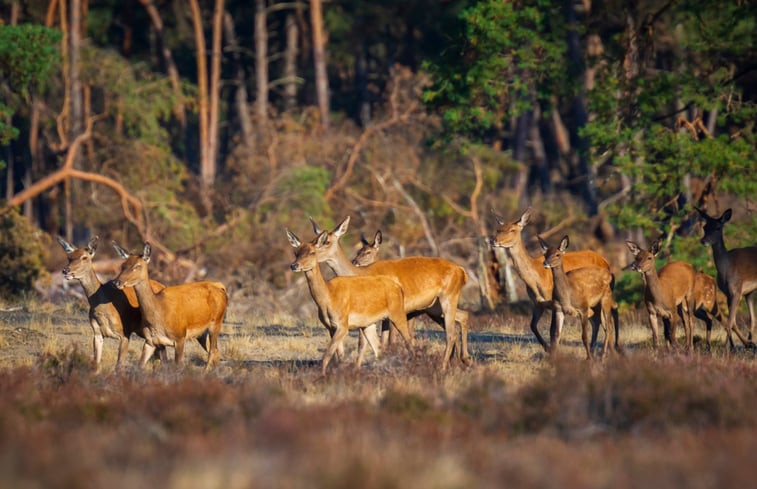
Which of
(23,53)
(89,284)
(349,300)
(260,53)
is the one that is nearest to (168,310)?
(89,284)

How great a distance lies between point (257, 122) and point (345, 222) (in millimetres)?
20560

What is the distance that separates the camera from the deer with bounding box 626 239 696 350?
15.9 meters

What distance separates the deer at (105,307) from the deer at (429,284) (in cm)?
236

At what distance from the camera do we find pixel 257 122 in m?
36.0

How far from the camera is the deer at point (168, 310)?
13617mm

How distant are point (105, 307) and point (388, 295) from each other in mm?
3284

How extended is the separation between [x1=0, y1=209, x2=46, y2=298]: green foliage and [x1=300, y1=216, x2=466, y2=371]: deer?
11.0 metres

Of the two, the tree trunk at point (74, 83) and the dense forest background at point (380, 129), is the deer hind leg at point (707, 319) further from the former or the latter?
the tree trunk at point (74, 83)

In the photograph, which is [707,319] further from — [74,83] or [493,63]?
[74,83]

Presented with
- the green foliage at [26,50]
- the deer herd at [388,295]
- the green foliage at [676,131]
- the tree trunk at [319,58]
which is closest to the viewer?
the deer herd at [388,295]

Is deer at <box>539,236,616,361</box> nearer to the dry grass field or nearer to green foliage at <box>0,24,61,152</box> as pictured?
the dry grass field

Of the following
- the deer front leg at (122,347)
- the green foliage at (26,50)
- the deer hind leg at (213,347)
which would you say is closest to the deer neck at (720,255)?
the deer hind leg at (213,347)

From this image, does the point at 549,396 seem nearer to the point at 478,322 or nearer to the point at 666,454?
the point at 666,454

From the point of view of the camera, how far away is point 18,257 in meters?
25.2
